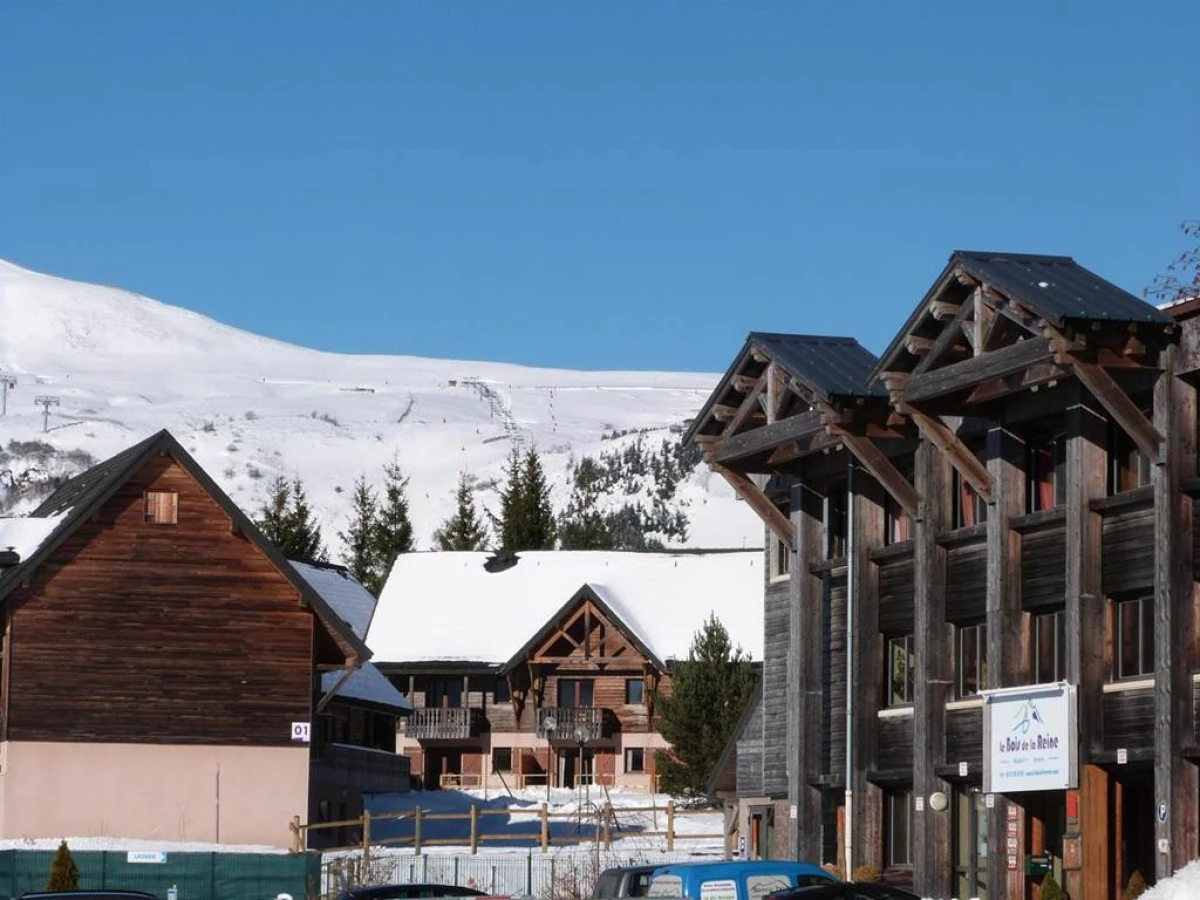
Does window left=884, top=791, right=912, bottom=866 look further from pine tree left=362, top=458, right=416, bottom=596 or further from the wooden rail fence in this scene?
pine tree left=362, top=458, right=416, bottom=596

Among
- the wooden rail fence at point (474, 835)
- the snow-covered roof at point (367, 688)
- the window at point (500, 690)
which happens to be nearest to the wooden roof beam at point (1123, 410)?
the wooden rail fence at point (474, 835)

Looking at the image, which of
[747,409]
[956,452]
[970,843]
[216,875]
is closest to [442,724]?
[216,875]

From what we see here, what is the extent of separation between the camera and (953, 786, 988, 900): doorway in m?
43.7

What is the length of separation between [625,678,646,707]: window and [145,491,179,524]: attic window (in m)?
36.1

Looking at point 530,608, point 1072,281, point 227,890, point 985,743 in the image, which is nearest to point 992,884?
point 985,743

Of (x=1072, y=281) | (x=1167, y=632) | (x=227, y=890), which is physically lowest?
(x=227, y=890)

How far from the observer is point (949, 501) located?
44.9m

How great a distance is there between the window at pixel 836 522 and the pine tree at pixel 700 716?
100 feet

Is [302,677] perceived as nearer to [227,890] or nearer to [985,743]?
[227,890]

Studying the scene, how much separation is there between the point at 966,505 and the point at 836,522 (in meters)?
5.07

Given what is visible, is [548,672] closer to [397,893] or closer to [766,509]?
[766,509]

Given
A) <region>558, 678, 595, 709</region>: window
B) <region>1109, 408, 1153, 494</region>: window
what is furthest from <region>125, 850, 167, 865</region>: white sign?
<region>558, 678, 595, 709</region>: window

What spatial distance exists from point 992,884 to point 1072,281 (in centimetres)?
995

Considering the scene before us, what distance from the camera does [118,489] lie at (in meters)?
62.8
